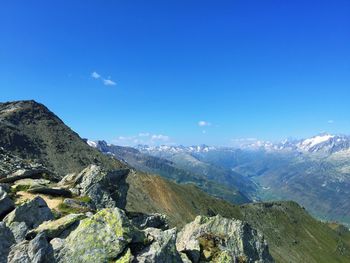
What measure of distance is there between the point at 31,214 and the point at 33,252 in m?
8.26

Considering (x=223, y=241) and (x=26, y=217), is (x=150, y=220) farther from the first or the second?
(x=26, y=217)

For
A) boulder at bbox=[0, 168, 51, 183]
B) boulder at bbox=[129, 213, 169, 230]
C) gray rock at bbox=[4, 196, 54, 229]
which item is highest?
boulder at bbox=[0, 168, 51, 183]

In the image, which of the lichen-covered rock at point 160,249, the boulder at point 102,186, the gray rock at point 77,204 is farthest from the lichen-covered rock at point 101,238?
the boulder at point 102,186

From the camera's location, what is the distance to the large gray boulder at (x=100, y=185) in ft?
155

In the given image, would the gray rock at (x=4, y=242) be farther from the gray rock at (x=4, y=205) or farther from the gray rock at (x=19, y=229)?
the gray rock at (x=4, y=205)

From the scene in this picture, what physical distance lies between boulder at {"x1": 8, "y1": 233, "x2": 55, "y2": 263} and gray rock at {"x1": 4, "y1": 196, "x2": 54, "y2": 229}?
5978 mm

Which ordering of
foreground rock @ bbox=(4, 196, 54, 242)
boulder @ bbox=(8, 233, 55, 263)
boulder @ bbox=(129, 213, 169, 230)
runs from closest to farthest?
boulder @ bbox=(8, 233, 55, 263) < foreground rock @ bbox=(4, 196, 54, 242) < boulder @ bbox=(129, 213, 169, 230)

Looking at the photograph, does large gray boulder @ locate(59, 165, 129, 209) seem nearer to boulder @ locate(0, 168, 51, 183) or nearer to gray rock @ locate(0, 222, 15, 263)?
boulder @ locate(0, 168, 51, 183)

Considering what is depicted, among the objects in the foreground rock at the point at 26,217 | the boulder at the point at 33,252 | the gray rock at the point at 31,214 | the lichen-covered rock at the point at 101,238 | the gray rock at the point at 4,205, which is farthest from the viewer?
the gray rock at the point at 4,205

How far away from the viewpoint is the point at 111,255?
2380 centimetres

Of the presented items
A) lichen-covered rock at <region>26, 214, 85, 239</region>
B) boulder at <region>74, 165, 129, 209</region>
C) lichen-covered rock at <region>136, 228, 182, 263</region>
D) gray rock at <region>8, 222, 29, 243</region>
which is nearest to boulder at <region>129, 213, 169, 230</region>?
boulder at <region>74, 165, 129, 209</region>

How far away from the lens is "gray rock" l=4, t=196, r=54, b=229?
28.0m

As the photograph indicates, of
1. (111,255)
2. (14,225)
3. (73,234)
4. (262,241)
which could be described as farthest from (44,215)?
(262,241)

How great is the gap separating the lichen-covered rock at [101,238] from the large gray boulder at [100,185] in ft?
63.5
